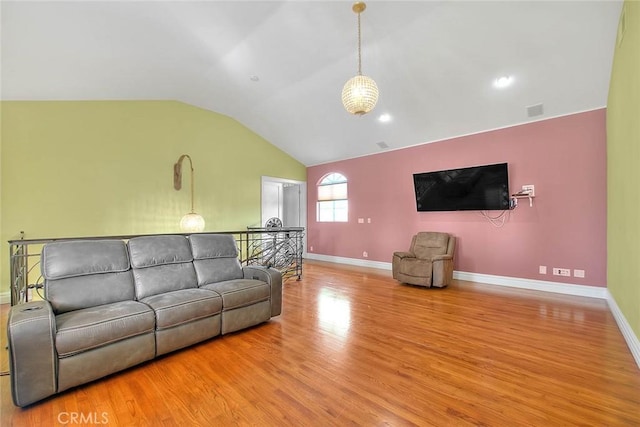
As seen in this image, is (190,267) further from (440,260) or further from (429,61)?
(429,61)

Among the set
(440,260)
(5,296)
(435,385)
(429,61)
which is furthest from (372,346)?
(5,296)

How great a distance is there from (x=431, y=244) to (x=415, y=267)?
76 cm

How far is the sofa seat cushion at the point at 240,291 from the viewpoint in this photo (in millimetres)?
2814

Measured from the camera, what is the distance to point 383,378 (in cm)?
208

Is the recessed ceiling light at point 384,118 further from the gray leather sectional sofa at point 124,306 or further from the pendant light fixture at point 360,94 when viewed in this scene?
the gray leather sectional sofa at point 124,306

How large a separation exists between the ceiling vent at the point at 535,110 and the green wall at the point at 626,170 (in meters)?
0.77

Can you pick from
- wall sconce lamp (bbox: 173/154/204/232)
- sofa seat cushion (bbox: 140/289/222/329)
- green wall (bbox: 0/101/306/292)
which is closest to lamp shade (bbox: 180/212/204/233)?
wall sconce lamp (bbox: 173/154/204/232)

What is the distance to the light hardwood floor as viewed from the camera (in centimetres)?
169

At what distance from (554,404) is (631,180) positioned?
6.93 ft

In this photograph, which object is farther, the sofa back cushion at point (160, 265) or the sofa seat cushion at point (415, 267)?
the sofa seat cushion at point (415, 267)

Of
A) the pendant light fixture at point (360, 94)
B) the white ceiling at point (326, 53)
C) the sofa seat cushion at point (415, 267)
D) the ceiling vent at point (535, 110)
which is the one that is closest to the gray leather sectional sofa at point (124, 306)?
the pendant light fixture at point (360, 94)

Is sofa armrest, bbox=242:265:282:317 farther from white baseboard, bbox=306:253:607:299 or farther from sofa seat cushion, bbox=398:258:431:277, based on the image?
white baseboard, bbox=306:253:607:299

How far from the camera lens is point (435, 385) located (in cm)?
199

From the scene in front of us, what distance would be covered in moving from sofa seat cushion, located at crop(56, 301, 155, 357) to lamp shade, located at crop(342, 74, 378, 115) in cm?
274
